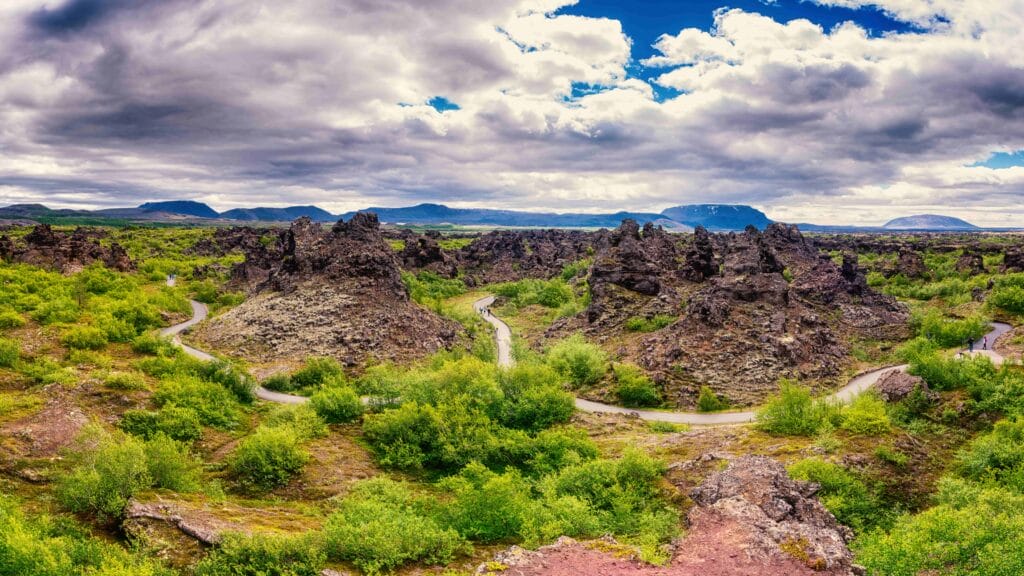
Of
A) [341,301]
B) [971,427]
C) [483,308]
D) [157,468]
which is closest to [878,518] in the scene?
[971,427]

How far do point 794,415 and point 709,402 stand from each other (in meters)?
14.0

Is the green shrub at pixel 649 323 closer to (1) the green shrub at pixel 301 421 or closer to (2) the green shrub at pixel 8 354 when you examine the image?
(1) the green shrub at pixel 301 421

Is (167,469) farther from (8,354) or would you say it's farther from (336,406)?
(8,354)

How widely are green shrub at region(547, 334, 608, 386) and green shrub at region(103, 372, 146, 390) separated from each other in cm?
4047

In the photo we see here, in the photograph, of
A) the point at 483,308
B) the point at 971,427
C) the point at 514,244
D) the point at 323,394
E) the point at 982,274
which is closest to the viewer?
the point at 971,427

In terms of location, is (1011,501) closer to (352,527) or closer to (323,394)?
(352,527)

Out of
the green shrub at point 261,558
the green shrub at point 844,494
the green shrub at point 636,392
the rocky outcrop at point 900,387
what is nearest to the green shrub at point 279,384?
the green shrub at point 636,392

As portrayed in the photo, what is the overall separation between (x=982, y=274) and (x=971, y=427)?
308 ft

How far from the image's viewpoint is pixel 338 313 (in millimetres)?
70188

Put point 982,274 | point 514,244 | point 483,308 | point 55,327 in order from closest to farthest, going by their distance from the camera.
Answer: point 55,327, point 982,274, point 483,308, point 514,244

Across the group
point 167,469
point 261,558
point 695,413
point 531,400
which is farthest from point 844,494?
point 167,469

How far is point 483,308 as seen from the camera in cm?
12181

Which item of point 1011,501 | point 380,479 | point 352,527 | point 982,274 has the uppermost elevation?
point 982,274

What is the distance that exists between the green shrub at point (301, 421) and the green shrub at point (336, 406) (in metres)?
1.21
